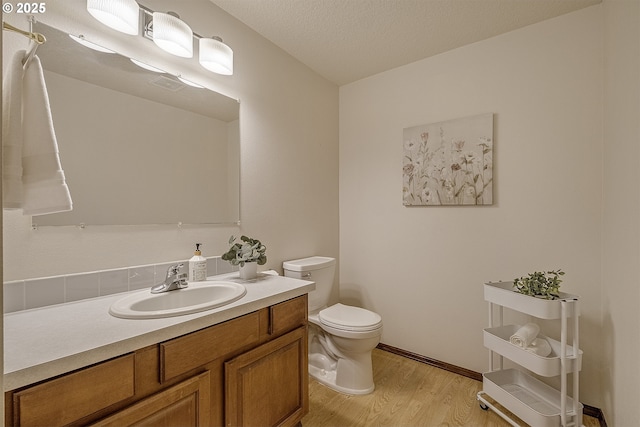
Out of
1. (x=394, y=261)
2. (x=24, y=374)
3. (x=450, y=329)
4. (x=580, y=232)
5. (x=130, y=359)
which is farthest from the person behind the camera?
(x=394, y=261)

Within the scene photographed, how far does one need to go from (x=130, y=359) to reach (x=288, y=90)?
1971mm

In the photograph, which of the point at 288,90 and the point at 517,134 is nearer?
the point at 517,134

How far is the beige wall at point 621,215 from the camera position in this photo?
1.19 meters

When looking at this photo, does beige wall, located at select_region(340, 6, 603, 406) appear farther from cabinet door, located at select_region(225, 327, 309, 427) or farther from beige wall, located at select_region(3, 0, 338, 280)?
cabinet door, located at select_region(225, 327, 309, 427)

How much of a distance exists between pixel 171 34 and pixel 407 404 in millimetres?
2424

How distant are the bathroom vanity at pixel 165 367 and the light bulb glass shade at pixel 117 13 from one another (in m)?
1.17

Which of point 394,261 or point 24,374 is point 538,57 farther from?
point 24,374

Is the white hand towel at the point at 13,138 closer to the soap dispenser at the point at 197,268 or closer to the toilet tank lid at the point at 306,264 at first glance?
the soap dispenser at the point at 197,268

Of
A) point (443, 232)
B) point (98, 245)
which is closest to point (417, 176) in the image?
point (443, 232)

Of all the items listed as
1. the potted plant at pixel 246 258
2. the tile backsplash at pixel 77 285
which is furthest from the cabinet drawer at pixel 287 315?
the tile backsplash at pixel 77 285

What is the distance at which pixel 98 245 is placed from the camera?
1.32 metres

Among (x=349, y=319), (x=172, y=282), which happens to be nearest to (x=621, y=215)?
(x=349, y=319)

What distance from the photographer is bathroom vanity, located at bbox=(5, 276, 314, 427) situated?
79 cm

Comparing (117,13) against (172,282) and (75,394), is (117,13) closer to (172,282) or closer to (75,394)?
(172,282)
